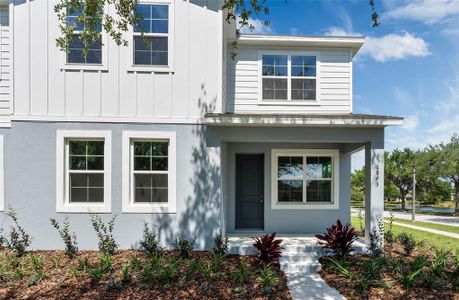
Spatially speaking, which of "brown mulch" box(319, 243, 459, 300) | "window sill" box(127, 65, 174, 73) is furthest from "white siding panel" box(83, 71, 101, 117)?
"brown mulch" box(319, 243, 459, 300)

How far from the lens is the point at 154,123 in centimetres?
746

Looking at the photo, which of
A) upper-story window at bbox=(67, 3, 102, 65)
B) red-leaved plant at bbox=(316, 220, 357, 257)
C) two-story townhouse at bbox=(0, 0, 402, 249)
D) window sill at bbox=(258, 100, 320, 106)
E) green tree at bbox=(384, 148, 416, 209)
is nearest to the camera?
red-leaved plant at bbox=(316, 220, 357, 257)

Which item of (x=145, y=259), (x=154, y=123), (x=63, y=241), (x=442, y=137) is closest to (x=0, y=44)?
(x=154, y=123)

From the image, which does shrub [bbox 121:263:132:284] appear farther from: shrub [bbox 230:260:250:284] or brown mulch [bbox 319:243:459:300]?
brown mulch [bbox 319:243:459:300]

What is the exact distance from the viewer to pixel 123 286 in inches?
218

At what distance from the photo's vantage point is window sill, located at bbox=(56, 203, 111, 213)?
7.28m

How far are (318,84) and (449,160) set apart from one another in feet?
78.5

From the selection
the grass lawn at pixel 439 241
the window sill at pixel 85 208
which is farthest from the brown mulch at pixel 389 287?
the window sill at pixel 85 208

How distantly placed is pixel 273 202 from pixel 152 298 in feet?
16.3

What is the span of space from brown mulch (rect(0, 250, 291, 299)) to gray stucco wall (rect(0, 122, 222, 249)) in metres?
0.97

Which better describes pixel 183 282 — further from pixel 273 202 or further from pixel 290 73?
pixel 290 73

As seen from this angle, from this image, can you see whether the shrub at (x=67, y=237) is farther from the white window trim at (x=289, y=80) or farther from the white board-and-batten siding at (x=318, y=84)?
the white window trim at (x=289, y=80)

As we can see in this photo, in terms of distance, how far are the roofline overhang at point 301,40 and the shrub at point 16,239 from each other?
25.8 ft

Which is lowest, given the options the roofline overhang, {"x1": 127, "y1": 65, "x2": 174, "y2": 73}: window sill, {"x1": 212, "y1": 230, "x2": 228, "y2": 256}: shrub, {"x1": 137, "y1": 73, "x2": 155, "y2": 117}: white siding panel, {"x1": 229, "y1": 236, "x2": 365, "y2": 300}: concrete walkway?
{"x1": 229, "y1": 236, "x2": 365, "y2": 300}: concrete walkway
